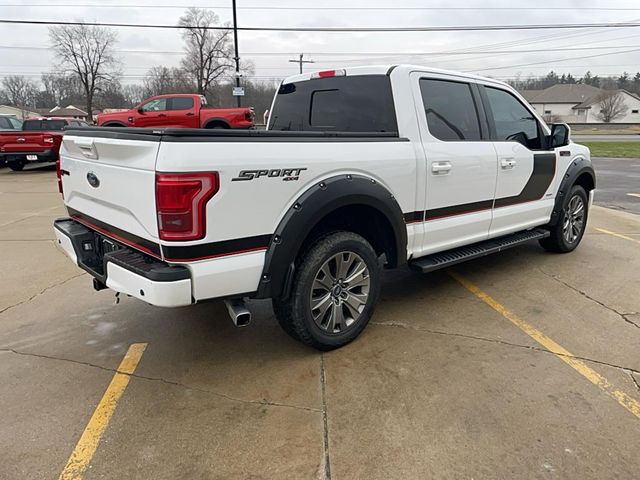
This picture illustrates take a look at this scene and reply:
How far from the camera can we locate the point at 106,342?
3609 mm

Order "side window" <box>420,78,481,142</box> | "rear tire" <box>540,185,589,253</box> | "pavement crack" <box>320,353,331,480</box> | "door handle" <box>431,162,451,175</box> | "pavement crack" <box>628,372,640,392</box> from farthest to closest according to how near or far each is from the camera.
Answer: "rear tire" <box>540,185,589,253</box> → "side window" <box>420,78,481,142</box> → "door handle" <box>431,162,451,175</box> → "pavement crack" <box>628,372,640,392</box> → "pavement crack" <box>320,353,331,480</box>

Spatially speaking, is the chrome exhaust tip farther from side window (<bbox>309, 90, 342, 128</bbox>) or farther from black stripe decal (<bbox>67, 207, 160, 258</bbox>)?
side window (<bbox>309, 90, 342, 128</bbox>)

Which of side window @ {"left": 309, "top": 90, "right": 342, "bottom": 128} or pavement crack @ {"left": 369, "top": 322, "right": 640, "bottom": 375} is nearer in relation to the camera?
pavement crack @ {"left": 369, "top": 322, "right": 640, "bottom": 375}

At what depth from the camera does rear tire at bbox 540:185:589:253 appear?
5484mm

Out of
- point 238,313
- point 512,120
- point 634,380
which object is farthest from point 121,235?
point 512,120

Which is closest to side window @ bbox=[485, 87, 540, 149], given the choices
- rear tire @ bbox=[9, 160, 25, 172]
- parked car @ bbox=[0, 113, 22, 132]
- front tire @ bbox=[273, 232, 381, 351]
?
front tire @ bbox=[273, 232, 381, 351]

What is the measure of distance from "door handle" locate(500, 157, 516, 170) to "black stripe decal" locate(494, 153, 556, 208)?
12.4 inches

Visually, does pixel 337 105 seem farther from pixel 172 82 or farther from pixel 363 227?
pixel 172 82

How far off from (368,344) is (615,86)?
390ft

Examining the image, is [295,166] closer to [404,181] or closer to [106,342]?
[404,181]

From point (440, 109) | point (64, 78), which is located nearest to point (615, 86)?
point (64, 78)

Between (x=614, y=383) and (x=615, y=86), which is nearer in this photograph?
(x=614, y=383)

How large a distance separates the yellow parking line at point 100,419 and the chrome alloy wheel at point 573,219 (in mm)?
4799

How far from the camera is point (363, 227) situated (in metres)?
3.60
